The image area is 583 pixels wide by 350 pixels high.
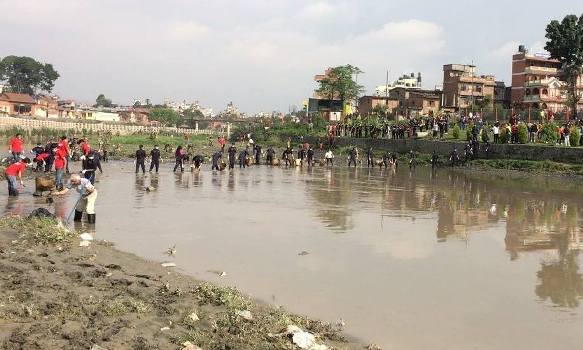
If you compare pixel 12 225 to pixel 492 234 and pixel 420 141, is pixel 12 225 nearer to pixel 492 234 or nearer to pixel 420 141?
pixel 492 234

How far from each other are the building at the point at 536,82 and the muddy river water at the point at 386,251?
47.9 metres

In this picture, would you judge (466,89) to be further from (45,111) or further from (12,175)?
(45,111)

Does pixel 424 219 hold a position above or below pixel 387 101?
below

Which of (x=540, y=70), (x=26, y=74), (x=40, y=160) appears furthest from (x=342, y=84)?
(x=26, y=74)

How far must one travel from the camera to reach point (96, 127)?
9350 centimetres

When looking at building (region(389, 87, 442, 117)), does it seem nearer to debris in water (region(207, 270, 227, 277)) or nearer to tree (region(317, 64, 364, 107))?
tree (region(317, 64, 364, 107))

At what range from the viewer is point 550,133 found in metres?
34.1

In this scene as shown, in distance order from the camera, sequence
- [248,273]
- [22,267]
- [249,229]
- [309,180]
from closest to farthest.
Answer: [22,267] → [248,273] → [249,229] → [309,180]

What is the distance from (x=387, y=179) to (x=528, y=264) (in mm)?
18201

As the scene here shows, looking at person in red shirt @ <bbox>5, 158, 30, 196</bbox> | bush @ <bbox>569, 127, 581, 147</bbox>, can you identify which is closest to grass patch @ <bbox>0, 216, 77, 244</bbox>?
person in red shirt @ <bbox>5, 158, 30, 196</bbox>

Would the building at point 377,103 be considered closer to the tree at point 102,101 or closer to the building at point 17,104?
the building at point 17,104

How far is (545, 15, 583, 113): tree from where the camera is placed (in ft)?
180

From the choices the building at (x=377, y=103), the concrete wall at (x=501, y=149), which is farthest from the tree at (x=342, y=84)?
the concrete wall at (x=501, y=149)

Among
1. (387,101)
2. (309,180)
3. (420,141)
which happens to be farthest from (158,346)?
(387,101)
